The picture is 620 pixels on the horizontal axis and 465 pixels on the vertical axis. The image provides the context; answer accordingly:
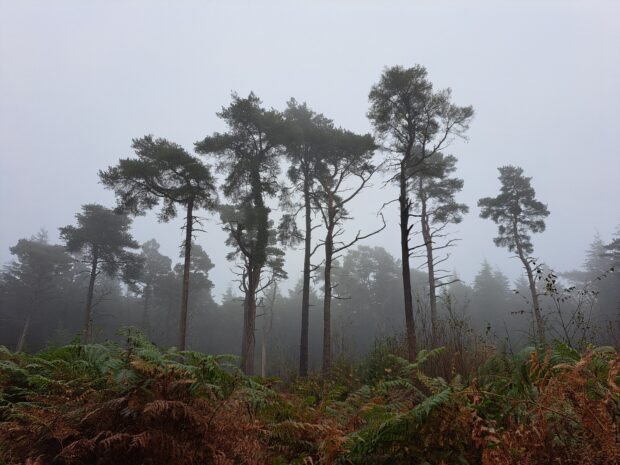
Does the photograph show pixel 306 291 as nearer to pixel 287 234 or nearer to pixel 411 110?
pixel 287 234

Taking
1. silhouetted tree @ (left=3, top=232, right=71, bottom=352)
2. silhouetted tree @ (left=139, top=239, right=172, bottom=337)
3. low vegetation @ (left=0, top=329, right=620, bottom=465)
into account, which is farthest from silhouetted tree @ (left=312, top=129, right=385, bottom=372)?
silhouetted tree @ (left=3, top=232, right=71, bottom=352)

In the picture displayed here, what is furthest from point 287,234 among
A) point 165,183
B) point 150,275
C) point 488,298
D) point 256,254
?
point 488,298

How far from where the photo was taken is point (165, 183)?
15414 millimetres

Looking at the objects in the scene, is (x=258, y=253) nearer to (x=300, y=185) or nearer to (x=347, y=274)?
(x=300, y=185)

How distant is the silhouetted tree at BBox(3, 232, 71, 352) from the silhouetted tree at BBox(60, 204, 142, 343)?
10.9 m

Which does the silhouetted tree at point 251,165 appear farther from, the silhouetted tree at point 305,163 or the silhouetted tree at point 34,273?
the silhouetted tree at point 34,273

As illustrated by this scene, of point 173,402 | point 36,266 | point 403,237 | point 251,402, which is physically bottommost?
point 251,402

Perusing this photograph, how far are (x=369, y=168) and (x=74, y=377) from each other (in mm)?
13201

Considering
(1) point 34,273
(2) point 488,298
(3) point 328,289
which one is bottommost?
(3) point 328,289

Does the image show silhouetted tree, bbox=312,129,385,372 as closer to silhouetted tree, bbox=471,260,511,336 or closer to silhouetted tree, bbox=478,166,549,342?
silhouetted tree, bbox=478,166,549,342

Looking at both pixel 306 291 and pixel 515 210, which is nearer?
pixel 306 291

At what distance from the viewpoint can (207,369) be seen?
2863 millimetres

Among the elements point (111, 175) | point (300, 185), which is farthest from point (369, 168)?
point (111, 175)

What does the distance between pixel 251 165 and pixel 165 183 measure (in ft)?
13.5
